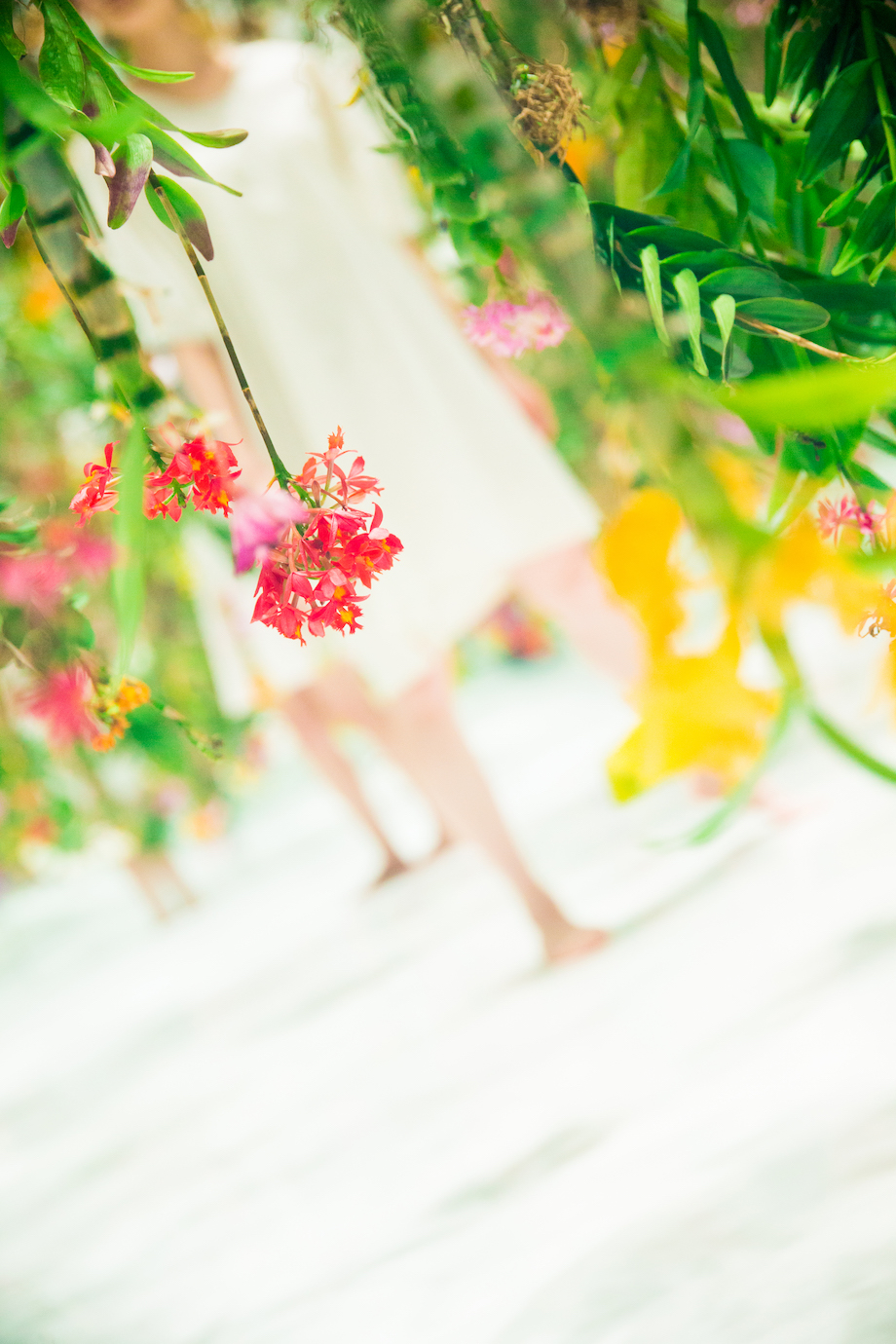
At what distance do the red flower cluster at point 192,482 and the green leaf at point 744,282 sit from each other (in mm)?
187

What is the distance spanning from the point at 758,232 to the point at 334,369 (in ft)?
2.08

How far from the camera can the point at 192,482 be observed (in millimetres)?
371

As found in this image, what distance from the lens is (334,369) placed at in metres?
1.05

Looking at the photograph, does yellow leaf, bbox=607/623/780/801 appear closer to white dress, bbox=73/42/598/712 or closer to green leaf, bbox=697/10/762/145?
green leaf, bbox=697/10/762/145

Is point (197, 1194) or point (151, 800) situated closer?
point (197, 1194)

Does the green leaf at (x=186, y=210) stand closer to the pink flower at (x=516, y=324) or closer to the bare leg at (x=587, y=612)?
the pink flower at (x=516, y=324)

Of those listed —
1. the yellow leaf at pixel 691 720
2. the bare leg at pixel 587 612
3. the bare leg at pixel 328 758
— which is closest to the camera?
the yellow leaf at pixel 691 720

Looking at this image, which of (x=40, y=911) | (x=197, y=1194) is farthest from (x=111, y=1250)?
(x=40, y=911)

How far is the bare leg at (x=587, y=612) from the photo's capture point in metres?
1.32

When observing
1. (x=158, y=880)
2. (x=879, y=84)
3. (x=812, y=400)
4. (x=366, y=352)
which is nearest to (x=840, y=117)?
(x=879, y=84)

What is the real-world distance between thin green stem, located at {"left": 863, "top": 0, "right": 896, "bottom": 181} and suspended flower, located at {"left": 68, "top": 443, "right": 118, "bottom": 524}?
1.06 ft

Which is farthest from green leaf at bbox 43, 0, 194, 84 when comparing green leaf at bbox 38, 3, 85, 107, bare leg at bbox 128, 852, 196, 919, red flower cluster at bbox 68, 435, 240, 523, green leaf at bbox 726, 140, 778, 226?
bare leg at bbox 128, 852, 196, 919

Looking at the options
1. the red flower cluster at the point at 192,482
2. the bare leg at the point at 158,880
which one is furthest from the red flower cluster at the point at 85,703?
the bare leg at the point at 158,880

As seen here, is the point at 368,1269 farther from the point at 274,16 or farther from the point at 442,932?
the point at 274,16
